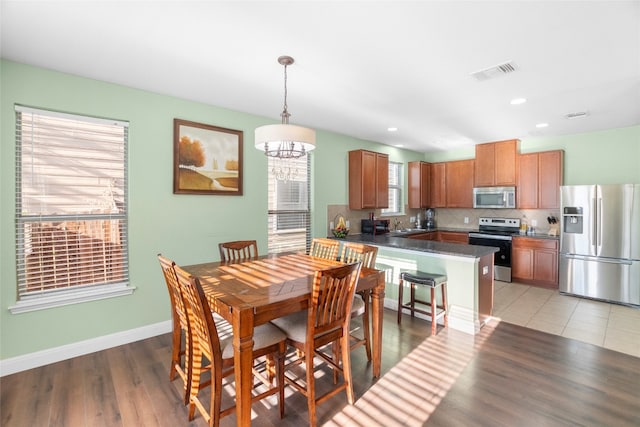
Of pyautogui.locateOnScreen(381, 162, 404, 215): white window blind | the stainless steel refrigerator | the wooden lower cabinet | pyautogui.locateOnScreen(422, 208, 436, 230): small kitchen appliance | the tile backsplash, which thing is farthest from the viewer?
pyautogui.locateOnScreen(422, 208, 436, 230): small kitchen appliance

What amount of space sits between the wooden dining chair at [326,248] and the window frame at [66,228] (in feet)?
6.31

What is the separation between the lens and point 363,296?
270cm

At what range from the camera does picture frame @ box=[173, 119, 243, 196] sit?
3.30 meters

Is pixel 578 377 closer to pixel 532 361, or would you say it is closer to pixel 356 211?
pixel 532 361

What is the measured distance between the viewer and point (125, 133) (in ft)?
9.79

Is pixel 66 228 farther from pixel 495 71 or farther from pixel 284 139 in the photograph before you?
pixel 495 71

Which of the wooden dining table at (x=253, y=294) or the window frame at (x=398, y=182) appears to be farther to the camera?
the window frame at (x=398, y=182)

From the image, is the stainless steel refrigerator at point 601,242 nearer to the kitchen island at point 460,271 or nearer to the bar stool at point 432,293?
the kitchen island at point 460,271

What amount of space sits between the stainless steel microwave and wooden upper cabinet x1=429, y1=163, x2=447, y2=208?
0.66 m

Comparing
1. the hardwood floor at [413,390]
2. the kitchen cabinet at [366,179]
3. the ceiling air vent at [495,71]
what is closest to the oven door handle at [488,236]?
the kitchen cabinet at [366,179]

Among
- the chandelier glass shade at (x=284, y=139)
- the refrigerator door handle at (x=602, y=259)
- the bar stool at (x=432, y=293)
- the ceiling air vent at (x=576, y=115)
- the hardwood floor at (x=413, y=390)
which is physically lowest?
the hardwood floor at (x=413, y=390)

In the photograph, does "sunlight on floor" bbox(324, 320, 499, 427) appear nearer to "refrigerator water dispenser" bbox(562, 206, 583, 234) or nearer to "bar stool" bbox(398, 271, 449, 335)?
"bar stool" bbox(398, 271, 449, 335)

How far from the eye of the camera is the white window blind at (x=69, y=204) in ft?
8.30

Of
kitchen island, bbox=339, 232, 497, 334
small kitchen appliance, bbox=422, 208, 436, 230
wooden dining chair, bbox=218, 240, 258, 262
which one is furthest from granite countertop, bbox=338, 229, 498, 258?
small kitchen appliance, bbox=422, 208, 436, 230
